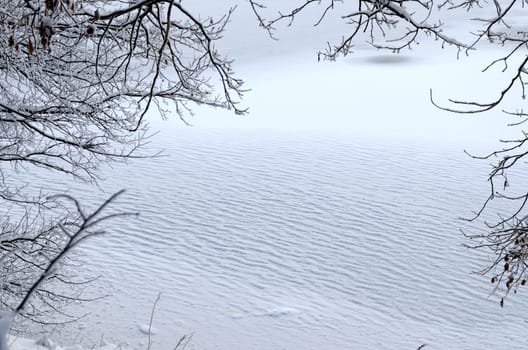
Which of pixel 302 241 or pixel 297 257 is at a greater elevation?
pixel 302 241

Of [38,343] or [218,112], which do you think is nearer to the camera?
[38,343]

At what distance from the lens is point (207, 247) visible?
1341 centimetres

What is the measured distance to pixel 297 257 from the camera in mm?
13117

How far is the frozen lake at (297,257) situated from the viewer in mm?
10195

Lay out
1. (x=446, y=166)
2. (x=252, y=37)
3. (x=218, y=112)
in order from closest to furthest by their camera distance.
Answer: (x=446, y=166), (x=218, y=112), (x=252, y=37)

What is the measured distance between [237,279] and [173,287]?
123cm

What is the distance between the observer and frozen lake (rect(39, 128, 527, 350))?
33.4 ft

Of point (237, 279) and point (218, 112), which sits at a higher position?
point (218, 112)

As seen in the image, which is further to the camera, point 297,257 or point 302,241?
point 302,241

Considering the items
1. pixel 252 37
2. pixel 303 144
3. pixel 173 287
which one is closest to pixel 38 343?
pixel 173 287

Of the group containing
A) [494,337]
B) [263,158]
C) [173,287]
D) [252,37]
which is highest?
[252,37]

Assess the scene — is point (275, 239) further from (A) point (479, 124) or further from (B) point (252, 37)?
(B) point (252, 37)

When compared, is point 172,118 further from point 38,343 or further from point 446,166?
point 38,343

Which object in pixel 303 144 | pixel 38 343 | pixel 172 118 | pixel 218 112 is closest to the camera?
pixel 38 343
